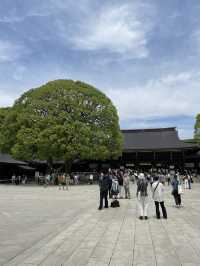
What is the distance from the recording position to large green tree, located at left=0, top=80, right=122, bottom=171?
36.2 m

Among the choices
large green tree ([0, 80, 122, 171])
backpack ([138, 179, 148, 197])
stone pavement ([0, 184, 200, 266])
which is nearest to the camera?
stone pavement ([0, 184, 200, 266])

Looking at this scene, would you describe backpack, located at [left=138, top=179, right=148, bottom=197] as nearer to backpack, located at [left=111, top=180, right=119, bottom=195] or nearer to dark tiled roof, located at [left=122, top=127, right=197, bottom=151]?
backpack, located at [left=111, top=180, right=119, bottom=195]

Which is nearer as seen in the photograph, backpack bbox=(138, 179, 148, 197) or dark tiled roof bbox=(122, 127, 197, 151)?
backpack bbox=(138, 179, 148, 197)

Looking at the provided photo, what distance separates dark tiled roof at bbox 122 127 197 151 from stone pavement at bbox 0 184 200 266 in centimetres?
4139

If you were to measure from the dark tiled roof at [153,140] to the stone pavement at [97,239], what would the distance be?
136ft

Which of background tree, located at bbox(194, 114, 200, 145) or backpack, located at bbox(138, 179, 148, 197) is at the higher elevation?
background tree, located at bbox(194, 114, 200, 145)

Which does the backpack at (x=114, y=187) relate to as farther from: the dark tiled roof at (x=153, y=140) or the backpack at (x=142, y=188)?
the dark tiled roof at (x=153, y=140)

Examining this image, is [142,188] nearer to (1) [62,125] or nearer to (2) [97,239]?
(2) [97,239]

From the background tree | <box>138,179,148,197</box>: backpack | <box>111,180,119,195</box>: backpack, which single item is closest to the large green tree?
the background tree

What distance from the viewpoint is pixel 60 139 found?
35750 millimetres

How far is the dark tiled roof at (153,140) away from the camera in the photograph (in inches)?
2173

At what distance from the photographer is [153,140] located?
59.9 metres

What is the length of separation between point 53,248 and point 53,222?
405 cm

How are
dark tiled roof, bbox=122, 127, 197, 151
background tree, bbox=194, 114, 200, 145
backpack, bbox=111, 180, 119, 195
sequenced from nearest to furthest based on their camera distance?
1. backpack, bbox=111, 180, 119, 195
2. background tree, bbox=194, 114, 200, 145
3. dark tiled roof, bbox=122, 127, 197, 151
